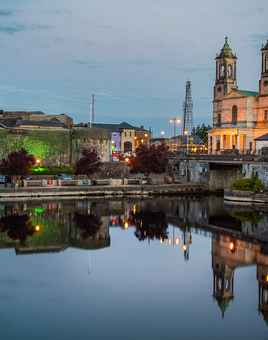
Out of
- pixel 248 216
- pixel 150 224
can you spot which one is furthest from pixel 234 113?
pixel 150 224

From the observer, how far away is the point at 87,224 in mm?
44219

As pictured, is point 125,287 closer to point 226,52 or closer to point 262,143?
point 262,143

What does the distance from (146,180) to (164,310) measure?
154ft

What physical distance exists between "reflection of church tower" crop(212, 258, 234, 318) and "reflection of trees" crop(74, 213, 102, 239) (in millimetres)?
10755

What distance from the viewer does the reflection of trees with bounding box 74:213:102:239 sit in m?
40.4

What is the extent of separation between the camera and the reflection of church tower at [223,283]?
24.5 m

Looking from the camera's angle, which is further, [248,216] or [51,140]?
[51,140]

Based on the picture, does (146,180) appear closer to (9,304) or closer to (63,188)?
(63,188)

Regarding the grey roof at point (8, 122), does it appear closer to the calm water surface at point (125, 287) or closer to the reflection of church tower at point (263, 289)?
the calm water surface at point (125, 287)

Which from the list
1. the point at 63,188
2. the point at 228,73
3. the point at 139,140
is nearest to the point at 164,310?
the point at 63,188

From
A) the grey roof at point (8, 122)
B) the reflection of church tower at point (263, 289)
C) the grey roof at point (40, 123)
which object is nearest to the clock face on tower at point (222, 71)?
the grey roof at point (40, 123)

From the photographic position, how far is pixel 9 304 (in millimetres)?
23734

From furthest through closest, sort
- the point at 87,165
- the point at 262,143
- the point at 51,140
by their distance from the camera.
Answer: the point at 51,140 → the point at 262,143 → the point at 87,165

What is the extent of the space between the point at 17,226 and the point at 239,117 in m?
48.9
